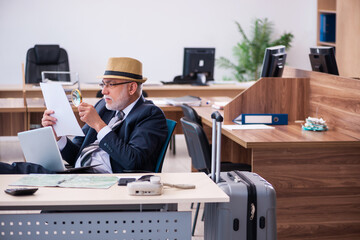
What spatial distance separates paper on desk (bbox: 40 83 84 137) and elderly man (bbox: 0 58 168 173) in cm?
3

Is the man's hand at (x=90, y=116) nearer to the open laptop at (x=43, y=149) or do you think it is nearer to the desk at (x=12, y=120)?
the open laptop at (x=43, y=149)

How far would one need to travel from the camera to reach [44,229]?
2.18 meters

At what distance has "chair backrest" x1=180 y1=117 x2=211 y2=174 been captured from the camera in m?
3.50

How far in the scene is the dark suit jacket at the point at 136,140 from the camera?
108 inches

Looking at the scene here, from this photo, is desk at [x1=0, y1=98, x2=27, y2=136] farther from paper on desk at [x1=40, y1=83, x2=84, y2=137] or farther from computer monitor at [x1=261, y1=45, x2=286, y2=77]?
paper on desk at [x1=40, y1=83, x2=84, y2=137]

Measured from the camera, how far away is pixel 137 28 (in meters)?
8.41

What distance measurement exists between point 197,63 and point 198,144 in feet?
11.2

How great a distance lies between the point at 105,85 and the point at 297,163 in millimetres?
1237

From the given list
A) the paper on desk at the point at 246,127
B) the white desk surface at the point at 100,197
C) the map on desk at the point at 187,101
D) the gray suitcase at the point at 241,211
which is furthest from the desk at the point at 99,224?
the map on desk at the point at 187,101

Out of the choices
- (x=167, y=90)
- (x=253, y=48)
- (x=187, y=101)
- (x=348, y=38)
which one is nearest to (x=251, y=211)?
(x=187, y=101)

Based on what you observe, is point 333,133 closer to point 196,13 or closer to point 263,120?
point 263,120

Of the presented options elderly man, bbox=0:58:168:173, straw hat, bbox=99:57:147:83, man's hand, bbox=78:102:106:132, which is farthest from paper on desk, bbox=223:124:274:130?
man's hand, bbox=78:102:106:132

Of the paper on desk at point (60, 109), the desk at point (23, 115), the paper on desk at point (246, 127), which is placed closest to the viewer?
the paper on desk at point (60, 109)

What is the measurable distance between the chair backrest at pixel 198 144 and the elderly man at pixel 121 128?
0.57m
